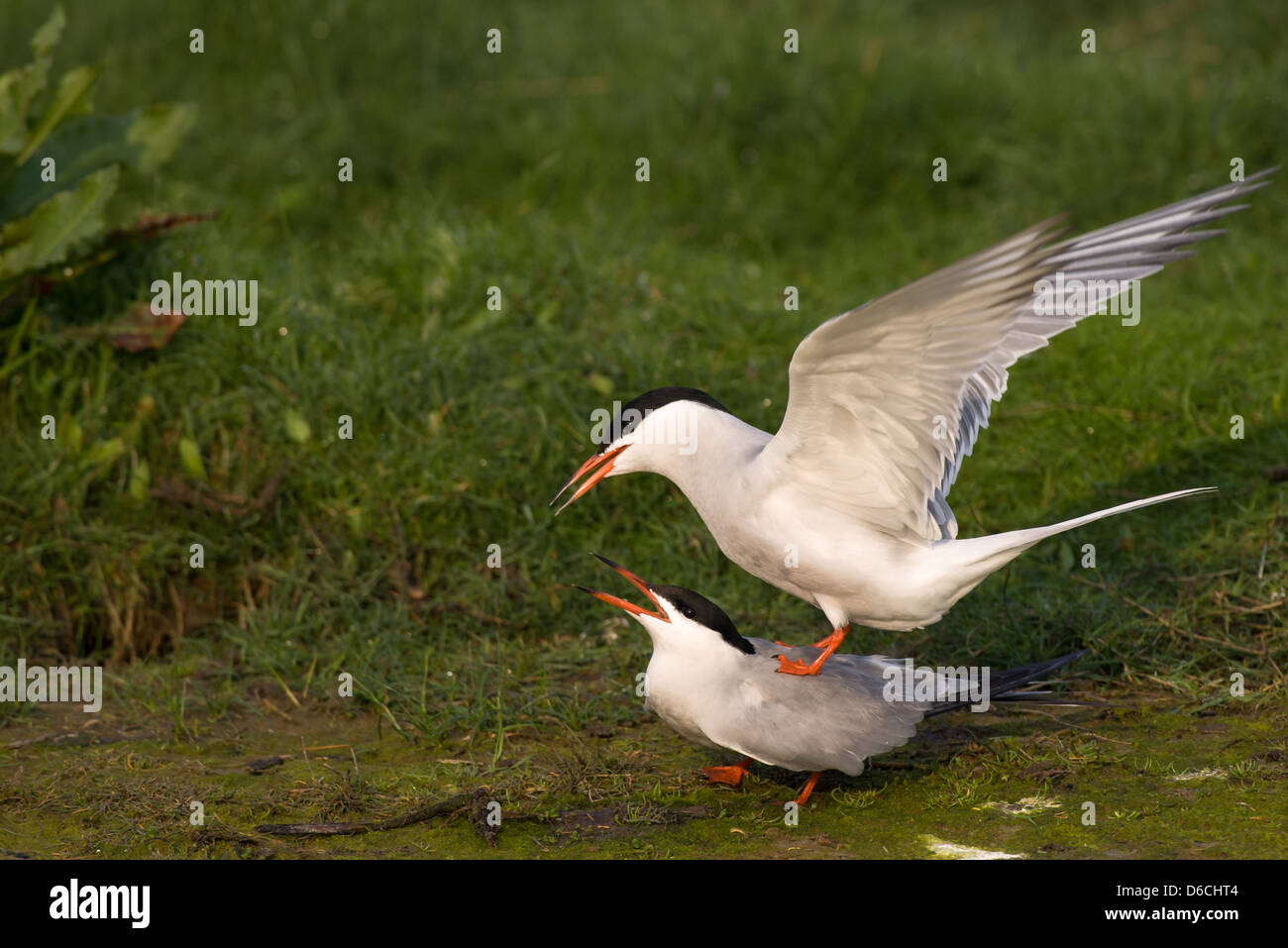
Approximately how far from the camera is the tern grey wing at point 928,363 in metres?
2.99

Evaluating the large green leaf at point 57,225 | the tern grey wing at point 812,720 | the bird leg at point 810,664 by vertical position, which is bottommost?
the tern grey wing at point 812,720

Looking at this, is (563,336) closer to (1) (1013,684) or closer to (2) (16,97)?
(2) (16,97)

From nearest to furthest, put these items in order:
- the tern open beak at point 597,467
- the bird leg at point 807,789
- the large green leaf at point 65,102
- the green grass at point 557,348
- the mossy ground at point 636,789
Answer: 1. the mossy ground at point 636,789
2. the bird leg at point 807,789
3. the tern open beak at point 597,467
4. the green grass at point 557,348
5. the large green leaf at point 65,102

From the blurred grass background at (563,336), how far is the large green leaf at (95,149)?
35 centimetres

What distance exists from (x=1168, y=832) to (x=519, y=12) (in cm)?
626

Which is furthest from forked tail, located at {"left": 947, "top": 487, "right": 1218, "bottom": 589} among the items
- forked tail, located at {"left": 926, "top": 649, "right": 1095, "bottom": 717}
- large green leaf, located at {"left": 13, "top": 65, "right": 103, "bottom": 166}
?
large green leaf, located at {"left": 13, "top": 65, "right": 103, "bottom": 166}

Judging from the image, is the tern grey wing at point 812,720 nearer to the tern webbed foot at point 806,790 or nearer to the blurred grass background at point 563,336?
the tern webbed foot at point 806,790

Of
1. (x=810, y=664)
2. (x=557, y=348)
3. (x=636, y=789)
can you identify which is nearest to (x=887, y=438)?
(x=810, y=664)

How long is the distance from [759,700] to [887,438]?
675 mm

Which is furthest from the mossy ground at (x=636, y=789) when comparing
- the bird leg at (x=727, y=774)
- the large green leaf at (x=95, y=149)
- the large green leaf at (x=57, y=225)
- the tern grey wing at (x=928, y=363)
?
the large green leaf at (x=95, y=149)

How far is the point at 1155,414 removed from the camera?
5.11m

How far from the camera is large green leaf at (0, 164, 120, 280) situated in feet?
15.4

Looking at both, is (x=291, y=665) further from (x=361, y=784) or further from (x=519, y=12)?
(x=519, y=12)

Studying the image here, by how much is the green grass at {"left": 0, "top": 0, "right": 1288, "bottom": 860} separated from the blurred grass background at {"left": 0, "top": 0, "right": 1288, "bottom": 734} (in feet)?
A: 0.05
